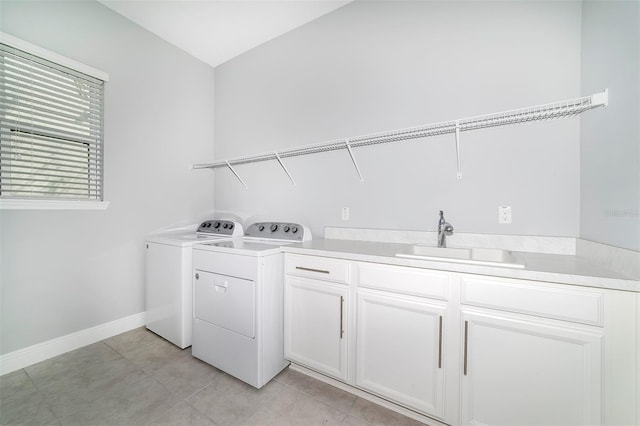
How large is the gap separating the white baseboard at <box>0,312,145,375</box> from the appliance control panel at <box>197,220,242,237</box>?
1.01m

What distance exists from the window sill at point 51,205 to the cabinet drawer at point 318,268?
174cm

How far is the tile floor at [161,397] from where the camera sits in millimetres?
1275

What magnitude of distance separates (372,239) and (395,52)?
1.47 metres

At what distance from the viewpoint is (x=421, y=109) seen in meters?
1.73

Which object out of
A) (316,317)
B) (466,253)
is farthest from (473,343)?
(316,317)

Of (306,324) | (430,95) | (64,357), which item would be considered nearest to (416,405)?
(306,324)

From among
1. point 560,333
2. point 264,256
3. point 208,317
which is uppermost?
point 264,256

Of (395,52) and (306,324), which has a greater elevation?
(395,52)

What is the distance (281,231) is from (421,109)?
57.0 inches

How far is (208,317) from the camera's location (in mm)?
1724

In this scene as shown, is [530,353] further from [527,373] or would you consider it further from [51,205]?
[51,205]

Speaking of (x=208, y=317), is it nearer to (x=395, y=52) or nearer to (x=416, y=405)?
(x=416, y=405)

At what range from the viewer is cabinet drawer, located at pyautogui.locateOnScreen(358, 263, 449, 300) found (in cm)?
115

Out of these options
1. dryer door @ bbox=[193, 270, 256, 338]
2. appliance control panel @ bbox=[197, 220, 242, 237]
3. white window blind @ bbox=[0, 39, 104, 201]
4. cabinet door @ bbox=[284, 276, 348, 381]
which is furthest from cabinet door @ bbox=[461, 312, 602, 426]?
white window blind @ bbox=[0, 39, 104, 201]
